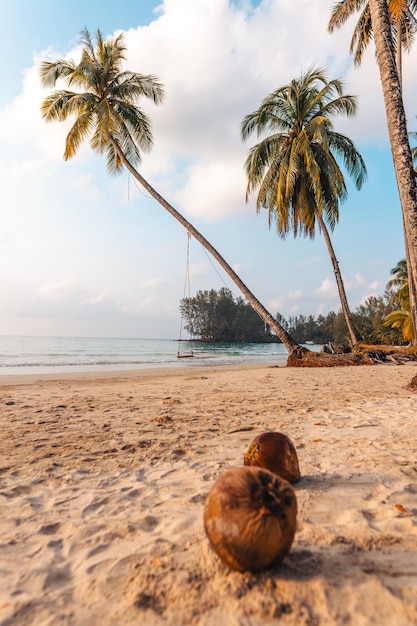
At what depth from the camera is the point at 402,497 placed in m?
2.58

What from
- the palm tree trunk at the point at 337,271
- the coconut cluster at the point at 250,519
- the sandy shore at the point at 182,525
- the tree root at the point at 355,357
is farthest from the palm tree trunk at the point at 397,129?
the palm tree trunk at the point at 337,271

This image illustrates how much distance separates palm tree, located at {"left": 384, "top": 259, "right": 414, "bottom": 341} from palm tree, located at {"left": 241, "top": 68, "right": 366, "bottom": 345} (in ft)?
21.8

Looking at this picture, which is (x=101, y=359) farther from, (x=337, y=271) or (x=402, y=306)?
(x=402, y=306)

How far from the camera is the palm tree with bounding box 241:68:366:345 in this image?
662 inches

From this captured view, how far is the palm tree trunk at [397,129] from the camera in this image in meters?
6.59

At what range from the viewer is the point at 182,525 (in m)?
2.22

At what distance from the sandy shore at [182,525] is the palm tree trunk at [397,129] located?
11.8ft

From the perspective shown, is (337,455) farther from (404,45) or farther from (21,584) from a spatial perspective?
(404,45)

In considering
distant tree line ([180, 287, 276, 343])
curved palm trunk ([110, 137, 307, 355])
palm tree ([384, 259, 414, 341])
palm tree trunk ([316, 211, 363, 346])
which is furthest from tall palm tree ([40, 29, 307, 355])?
distant tree line ([180, 287, 276, 343])

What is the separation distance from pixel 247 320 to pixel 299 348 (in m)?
69.5

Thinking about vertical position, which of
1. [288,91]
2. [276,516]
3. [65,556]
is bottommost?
[65,556]

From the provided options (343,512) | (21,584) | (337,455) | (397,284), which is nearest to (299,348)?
(337,455)

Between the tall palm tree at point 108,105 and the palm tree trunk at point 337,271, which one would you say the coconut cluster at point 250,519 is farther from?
the palm tree trunk at point 337,271

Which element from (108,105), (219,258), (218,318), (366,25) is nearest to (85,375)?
(219,258)
